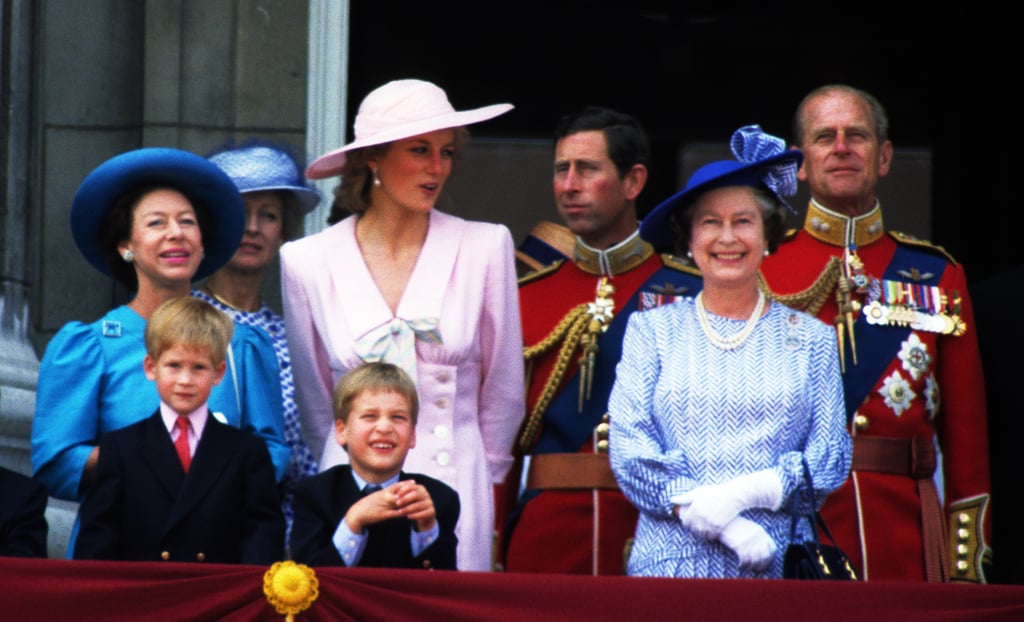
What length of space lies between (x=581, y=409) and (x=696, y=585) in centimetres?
153

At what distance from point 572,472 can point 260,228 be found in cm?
108

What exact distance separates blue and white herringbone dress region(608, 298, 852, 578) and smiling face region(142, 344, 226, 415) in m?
0.93

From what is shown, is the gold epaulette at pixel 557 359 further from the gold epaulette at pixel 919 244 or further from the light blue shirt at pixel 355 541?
the light blue shirt at pixel 355 541

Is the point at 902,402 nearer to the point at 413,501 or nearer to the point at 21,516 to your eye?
the point at 413,501

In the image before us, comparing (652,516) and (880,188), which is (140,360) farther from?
(880,188)

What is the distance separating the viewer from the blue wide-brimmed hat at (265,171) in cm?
582

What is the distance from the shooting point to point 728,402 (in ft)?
15.5

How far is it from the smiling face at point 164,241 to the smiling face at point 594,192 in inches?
49.6

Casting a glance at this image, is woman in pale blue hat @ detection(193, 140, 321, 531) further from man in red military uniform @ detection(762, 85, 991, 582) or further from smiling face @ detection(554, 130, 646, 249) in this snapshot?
man in red military uniform @ detection(762, 85, 991, 582)

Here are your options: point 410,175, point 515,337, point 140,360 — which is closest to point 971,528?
point 515,337

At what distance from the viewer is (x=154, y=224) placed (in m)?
5.00

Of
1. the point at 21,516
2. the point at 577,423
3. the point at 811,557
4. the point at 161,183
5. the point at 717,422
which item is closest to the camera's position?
the point at 21,516

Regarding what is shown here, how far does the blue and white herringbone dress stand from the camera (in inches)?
183

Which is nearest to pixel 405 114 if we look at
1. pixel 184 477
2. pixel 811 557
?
pixel 184 477
